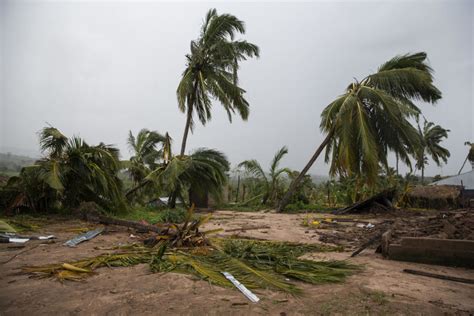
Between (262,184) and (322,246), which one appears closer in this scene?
(322,246)

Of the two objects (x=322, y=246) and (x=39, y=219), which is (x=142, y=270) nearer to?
(x=322, y=246)

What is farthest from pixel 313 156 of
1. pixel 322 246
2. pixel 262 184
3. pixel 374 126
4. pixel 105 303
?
pixel 105 303

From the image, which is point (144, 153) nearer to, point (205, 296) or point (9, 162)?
point (9, 162)

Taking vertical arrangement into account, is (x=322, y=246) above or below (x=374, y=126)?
below

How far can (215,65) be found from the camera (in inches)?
422

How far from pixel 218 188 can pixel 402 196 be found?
8.48 m

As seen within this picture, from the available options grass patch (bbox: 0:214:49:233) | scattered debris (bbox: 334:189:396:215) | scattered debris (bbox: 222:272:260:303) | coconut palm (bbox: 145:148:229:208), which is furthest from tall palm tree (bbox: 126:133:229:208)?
scattered debris (bbox: 222:272:260:303)

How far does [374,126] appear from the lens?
925 centimetres

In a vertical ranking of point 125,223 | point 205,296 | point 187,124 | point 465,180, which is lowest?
point 205,296

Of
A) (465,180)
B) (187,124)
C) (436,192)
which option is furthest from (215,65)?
(465,180)

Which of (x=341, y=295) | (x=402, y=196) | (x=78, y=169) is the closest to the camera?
(x=341, y=295)

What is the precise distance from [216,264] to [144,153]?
11141mm

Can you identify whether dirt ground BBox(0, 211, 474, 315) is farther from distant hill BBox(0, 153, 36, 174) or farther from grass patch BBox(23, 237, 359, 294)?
distant hill BBox(0, 153, 36, 174)

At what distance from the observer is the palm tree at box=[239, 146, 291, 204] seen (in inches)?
521
